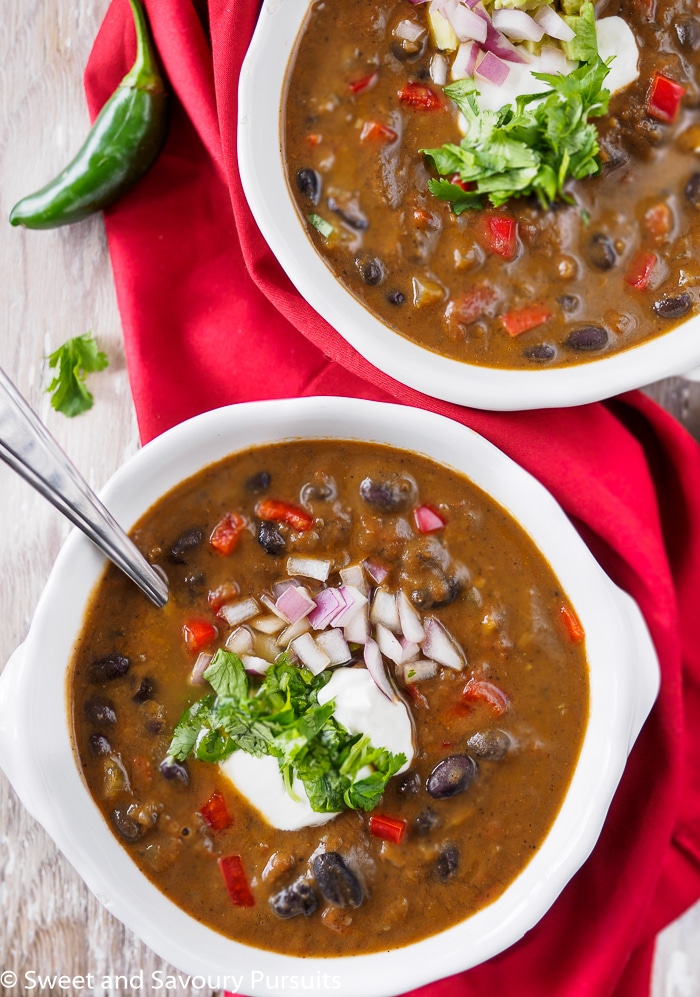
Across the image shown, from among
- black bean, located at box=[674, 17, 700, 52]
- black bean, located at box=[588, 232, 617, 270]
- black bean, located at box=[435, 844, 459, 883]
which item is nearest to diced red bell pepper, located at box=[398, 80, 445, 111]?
black bean, located at box=[588, 232, 617, 270]

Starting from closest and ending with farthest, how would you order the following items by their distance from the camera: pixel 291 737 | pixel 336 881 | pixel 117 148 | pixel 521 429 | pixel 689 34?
pixel 291 737
pixel 689 34
pixel 336 881
pixel 521 429
pixel 117 148

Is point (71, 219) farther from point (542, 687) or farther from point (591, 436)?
point (542, 687)

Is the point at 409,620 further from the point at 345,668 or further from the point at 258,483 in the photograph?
the point at 258,483

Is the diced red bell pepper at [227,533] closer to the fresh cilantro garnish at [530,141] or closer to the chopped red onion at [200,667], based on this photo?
the chopped red onion at [200,667]

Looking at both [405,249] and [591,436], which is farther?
[591,436]

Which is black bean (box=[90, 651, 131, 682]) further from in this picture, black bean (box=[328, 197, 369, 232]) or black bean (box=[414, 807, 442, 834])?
black bean (box=[328, 197, 369, 232])

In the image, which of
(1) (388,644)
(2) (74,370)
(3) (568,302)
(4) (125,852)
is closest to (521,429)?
(3) (568,302)

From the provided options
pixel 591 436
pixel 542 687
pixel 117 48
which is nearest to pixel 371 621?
pixel 542 687
